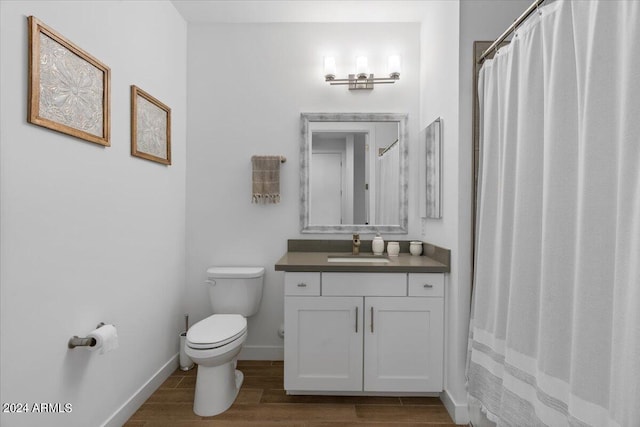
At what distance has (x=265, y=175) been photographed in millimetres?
2740

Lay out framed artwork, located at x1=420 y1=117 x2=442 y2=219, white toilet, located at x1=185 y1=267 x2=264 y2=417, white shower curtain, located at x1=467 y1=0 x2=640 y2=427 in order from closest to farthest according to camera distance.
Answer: white shower curtain, located at x1=467 y1=0 x2=640 y2=427 → white toilet, located at x1=185 y1=267 x2=264 y2=417 → framed artwork, located at x1=420 y1=117 x2=442 y2=219

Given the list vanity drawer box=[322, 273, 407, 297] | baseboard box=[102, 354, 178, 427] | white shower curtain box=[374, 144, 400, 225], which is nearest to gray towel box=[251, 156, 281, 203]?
white shower curtain box=[374, 144, 400, 225]

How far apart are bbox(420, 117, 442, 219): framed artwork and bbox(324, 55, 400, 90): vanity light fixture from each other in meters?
0.52

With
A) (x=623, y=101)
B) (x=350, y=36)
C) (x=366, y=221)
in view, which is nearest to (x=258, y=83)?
(x=350, y=36)

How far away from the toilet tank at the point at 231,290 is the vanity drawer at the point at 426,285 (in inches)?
45.6

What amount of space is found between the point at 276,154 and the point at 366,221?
35.5 inches

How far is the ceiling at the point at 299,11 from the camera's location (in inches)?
99.5

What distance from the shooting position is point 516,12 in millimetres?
1945

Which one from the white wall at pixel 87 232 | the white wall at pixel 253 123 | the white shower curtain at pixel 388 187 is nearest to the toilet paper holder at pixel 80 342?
the white wall at pixel 87 232

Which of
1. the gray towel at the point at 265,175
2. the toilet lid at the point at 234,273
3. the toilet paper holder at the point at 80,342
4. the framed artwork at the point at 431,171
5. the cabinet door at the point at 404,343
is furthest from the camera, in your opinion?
the gray towel at the point at 265,175

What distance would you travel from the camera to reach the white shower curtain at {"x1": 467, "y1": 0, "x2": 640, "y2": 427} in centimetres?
92

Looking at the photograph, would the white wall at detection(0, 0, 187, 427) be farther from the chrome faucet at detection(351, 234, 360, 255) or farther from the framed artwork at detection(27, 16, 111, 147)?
the chrome faucet at detection(351, 234, 360, 255)

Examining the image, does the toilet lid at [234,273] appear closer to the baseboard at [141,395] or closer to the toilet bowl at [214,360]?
the toilet bowl at [214,360]

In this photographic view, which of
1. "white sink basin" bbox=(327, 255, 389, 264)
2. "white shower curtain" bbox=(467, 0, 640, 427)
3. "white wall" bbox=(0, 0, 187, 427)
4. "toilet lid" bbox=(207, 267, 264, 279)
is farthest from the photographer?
"toilet lid" bbox=(207, 267, 264, 279)
